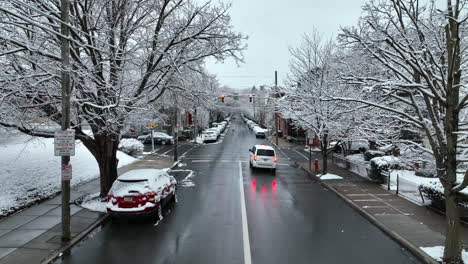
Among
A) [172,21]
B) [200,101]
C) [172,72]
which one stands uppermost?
[172,21]

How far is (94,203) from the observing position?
13.4 meters

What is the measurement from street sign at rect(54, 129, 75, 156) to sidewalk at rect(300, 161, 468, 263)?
9.08 metres

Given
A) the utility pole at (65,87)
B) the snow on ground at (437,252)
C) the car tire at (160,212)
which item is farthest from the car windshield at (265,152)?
the utility pole at (65,87)

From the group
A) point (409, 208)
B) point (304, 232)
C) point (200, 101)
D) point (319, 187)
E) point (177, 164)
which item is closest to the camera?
point (304, 232)

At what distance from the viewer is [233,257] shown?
870 centimetres

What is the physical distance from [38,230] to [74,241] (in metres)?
1.46

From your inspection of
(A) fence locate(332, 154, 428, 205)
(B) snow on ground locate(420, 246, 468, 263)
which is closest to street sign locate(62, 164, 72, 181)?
(B) snow on ground locate(420, 246, 468, 263)

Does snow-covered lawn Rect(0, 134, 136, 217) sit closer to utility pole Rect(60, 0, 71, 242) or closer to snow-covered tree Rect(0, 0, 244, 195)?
snow-covered tree Rect(0, 0, 244, 195)

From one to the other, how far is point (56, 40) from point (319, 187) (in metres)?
13.6

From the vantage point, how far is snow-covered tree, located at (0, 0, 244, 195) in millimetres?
10141

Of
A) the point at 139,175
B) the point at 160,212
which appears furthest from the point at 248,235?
the point at 139,175

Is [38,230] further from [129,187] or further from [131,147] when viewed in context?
[131,147]

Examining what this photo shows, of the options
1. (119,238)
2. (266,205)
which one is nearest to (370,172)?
(266,205)

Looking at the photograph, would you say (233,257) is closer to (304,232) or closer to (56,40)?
(304,232)
